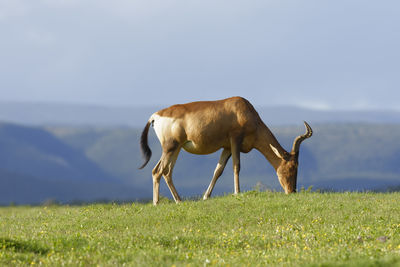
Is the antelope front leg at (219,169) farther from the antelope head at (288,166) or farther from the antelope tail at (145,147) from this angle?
the antelope tail at (145,147)

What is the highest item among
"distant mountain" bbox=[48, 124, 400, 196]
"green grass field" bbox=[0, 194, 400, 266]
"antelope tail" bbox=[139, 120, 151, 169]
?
"antelope tail" bbox=[139, 120, 151, 169]

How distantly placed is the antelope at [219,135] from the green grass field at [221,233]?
3.57ft

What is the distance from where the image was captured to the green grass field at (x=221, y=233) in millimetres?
12281

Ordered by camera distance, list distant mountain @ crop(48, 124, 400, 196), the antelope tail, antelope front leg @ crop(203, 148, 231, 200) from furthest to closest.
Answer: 1. distant mountain @ crop(48, 124, 400, 196)
2. the antelope tail
3. antelope front leg @ crop(203, 148, 231, 200)

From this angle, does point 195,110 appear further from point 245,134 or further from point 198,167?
point 198,167

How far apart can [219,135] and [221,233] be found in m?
5.99

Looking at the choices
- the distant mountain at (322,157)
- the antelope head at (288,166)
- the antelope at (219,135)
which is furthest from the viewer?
the distant mountain at (322,157)

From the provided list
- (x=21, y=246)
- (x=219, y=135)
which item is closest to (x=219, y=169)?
(x=219, y=135)

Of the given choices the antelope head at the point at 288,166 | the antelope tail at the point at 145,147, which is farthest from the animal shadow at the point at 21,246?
the antelope head at the point at 288,166

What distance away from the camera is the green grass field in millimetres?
12281

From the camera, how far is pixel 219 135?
840 inches

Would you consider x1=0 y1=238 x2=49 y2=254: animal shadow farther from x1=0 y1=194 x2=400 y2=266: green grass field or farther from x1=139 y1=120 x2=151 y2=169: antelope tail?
x1=139 y1=120 x2=151 y2=169: antelope tail

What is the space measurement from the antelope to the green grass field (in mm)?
1089

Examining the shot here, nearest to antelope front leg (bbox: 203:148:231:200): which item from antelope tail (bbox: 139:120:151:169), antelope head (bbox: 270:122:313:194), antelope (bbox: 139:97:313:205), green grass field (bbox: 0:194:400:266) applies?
antelope (bbox: 139:97:313:205)
